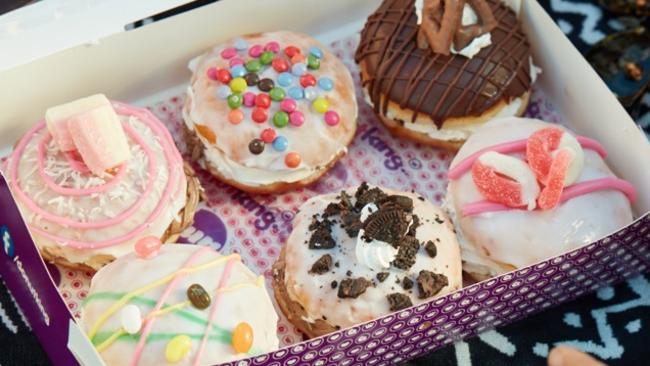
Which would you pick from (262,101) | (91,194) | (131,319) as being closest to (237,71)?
(262,101)

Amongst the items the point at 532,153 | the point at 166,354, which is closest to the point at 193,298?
the point at 166,354

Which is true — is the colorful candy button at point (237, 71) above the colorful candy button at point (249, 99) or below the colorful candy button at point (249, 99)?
above

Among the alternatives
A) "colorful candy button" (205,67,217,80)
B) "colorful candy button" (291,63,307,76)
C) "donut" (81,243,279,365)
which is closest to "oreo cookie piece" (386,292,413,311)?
"donut" (81,243,279,365)

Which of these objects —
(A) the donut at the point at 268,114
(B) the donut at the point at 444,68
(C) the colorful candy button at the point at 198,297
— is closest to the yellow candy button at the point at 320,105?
(A) the donut at the point at 268,114

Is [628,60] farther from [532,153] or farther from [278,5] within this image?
[278,5]

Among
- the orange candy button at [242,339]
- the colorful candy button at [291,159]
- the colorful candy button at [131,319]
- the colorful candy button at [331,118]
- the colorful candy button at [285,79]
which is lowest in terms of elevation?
the orange candy button at [242,339]

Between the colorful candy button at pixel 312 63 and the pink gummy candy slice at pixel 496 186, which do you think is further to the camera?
the colorful candy button at pixel 312 63

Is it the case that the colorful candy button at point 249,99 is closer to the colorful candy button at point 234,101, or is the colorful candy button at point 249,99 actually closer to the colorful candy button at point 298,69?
the colorful candy button at point 234,101
